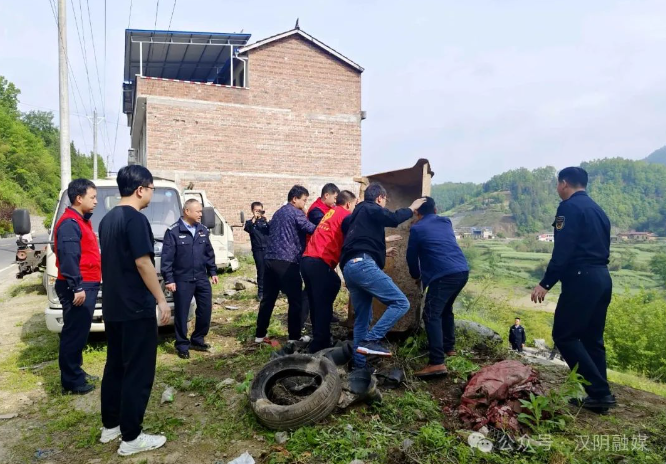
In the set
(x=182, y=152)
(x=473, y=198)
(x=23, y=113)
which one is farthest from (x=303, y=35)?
(x=473, y=198)

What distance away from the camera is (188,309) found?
17.4 feet

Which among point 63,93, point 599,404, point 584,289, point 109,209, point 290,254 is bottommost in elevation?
point 599,404

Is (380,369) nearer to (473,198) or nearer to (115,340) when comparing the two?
(115,340)

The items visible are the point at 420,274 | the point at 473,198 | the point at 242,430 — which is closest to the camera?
the point at 242,430

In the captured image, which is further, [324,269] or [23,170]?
[23,170]

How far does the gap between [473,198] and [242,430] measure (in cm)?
14867

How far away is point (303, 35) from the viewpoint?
18391 mm

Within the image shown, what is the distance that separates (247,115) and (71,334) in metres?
14.6

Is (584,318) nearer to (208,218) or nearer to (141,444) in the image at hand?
(141,444)

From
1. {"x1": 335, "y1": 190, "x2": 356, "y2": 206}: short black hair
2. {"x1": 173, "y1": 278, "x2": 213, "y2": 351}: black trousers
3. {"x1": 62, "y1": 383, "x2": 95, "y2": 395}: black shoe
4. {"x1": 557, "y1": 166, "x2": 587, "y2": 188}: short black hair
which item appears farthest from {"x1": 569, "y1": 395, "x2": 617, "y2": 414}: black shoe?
{"x1": 62, "y1": 383, "x2": 95, "y2": 395}: black shoe

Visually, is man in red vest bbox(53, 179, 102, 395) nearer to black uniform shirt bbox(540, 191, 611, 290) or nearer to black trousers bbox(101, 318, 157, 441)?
black trousers bbox(101, 318, 157, 441)

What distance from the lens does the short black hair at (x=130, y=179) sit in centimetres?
308

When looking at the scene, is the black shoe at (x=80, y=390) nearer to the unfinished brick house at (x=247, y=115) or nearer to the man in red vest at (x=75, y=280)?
the man in red vest at (x=75, y=280)

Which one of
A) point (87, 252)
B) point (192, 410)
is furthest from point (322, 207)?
point (192, 410)
